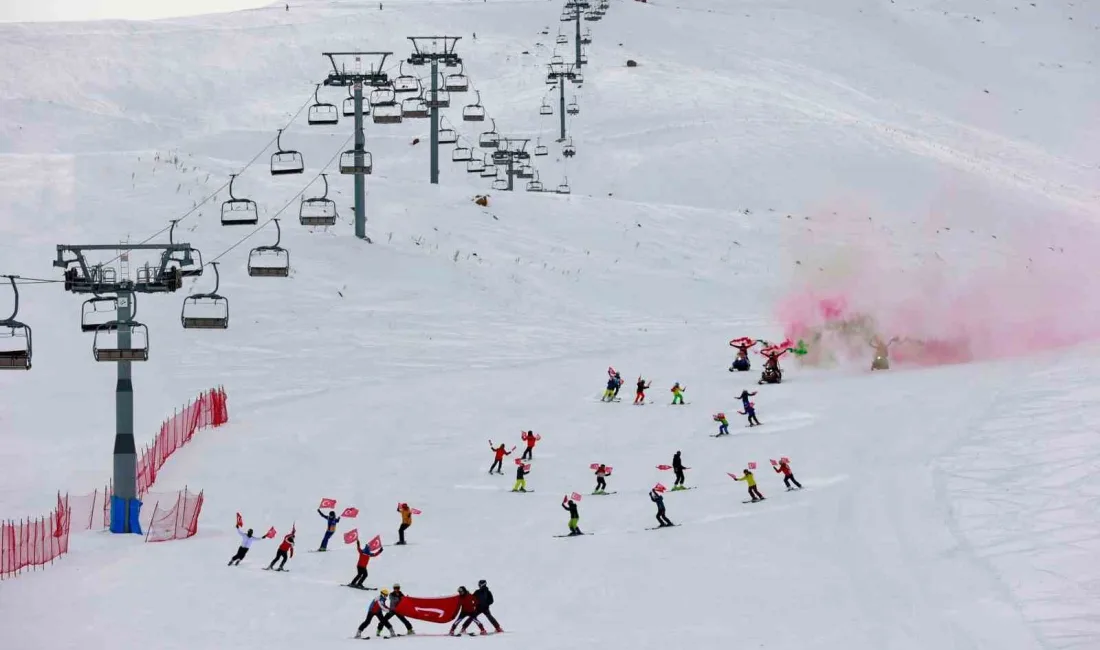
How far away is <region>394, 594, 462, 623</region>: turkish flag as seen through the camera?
2045cm

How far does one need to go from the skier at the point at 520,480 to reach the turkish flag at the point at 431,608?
9667mm

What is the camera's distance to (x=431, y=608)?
20672 millimetres

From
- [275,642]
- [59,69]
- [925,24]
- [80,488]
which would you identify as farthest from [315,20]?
[275,642]

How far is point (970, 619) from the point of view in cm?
2022

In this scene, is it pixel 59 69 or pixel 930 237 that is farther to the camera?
pixel 59 69

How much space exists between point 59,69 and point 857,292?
7193 centimetres

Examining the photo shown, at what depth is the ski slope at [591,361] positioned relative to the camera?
72.8 feet

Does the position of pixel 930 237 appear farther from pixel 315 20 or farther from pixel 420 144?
pixel 315 20

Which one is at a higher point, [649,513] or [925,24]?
[925,24]

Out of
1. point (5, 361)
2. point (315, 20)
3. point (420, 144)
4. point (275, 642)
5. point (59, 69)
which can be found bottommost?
point (275, 642)

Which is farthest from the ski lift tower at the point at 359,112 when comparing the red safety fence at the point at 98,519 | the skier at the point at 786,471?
the skier at the point at 786,471

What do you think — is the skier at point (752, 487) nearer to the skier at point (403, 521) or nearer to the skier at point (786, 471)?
the skier at point (786, 471)

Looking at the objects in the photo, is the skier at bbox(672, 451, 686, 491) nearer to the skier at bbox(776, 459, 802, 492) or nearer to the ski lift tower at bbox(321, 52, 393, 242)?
the skier at bbox(776, 459, 802, 492)

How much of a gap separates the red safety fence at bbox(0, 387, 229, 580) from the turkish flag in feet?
23.6
